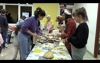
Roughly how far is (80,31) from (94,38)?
2334 millimetres

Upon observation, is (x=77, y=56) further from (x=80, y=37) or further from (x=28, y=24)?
(x=28, y=24)

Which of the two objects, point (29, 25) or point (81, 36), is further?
point (29, 25)

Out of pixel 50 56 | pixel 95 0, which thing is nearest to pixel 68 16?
pixel 95 0

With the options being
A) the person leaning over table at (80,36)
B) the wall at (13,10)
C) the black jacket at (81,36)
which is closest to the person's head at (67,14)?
the person leaning over table at (80,36)

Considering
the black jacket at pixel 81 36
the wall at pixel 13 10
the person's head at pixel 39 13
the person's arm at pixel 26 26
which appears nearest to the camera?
the black jacket at pixel 81 36

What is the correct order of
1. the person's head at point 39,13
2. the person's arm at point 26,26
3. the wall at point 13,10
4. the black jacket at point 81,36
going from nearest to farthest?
1. the black jacket at point 81,36
2. the person's arm at point 26,26
3. the person's head at point 39,13
4. the wall at point 13,10

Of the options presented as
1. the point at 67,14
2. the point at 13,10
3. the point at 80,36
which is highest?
the point at 13,10

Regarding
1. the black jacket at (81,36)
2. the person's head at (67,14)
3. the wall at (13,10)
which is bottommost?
the black jacket at (81,36)

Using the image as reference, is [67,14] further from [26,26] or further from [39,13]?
[26,26]

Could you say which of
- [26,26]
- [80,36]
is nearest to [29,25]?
[26,26]

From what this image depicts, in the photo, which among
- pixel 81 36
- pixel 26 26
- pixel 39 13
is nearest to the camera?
pixel 81 36

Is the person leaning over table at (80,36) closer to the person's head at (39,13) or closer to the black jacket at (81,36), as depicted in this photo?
the black jacket at (81,36)

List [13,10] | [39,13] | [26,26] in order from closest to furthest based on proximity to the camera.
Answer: [26,26]
[39,13]
[13,10]

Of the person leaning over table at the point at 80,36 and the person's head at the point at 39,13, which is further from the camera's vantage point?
the person's head at the point at 39,13
